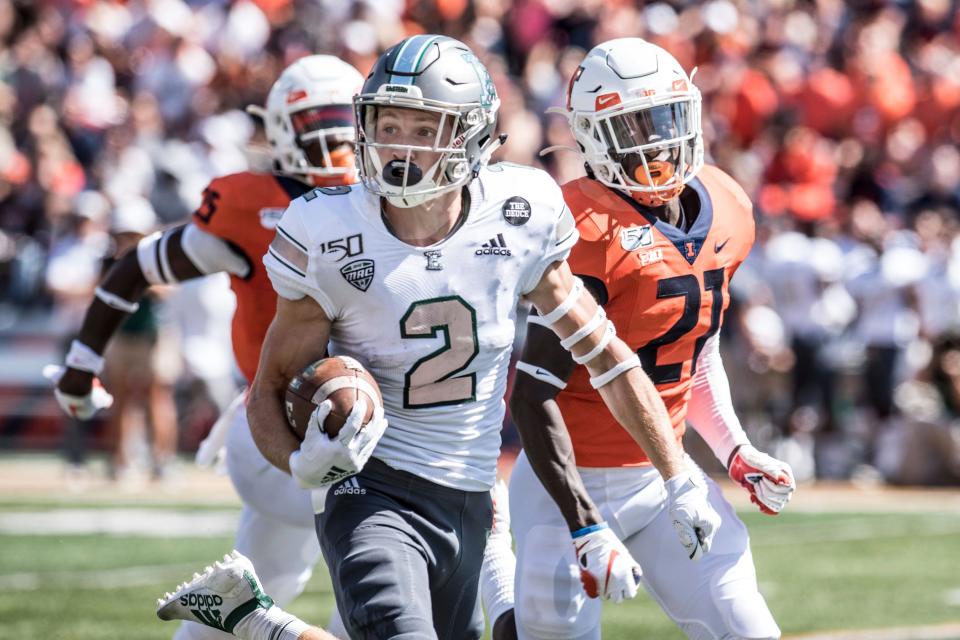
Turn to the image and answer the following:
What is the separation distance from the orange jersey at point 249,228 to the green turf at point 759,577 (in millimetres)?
2113

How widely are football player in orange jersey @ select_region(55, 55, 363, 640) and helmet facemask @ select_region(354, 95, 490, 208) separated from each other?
1219 mm

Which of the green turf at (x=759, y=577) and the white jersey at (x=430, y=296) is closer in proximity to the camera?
the white jersey at (x=430, y=296)

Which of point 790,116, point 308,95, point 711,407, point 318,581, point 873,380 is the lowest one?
point 873,380

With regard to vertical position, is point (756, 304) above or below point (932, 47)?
below

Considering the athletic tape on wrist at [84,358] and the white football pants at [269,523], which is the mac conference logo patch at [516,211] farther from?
the athletic tape on wrist at [84,358]

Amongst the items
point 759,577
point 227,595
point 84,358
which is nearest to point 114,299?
point 84,358

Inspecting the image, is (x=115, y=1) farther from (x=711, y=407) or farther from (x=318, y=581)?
(x=711, y=407)

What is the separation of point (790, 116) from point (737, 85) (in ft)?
1.84

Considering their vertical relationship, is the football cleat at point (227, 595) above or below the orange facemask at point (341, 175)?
below

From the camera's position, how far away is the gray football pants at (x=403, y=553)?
12.0ft

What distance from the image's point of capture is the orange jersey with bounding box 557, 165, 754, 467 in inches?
176

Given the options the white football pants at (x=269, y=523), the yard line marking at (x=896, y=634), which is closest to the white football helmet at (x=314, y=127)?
the white football pants at (x=269, y=523)

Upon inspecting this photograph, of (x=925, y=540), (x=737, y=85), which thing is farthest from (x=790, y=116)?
(x=925, y=540)

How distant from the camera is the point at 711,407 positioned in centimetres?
481
